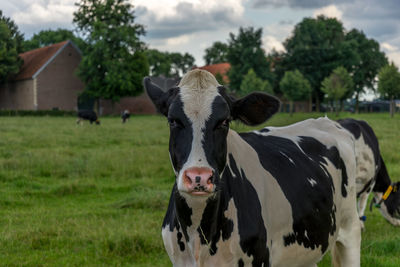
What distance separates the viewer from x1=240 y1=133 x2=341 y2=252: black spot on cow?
3.72m

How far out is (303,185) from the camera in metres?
3.94

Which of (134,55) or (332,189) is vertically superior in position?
(134,55)

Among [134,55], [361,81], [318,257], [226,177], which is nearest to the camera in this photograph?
[226,177]

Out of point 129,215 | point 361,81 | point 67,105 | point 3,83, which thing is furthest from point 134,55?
point 129,215

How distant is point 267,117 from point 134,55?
5751 cm

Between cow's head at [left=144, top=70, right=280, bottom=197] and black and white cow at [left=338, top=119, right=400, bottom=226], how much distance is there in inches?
209

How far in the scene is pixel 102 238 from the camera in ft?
21.4

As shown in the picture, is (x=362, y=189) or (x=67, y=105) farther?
(x=67, y=105)

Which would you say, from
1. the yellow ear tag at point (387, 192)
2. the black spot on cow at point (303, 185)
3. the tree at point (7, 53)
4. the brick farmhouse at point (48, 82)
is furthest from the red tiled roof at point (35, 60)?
the black spot on cow at point (303, 185)

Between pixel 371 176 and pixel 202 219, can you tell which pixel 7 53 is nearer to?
pixel 371 176

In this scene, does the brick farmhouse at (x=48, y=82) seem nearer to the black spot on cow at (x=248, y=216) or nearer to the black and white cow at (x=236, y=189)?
the black and white cow at (x=236, y=189)

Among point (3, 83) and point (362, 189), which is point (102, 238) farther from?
point (3, 83)

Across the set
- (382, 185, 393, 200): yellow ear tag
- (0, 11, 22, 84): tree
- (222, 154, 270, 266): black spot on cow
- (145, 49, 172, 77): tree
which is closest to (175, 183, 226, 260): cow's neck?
(222, 154, 270, 266): black spot on cow

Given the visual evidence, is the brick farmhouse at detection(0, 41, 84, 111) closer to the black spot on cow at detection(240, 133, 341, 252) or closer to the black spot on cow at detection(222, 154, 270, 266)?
the black spot on cow at detection(240, 133, 341, 252)
